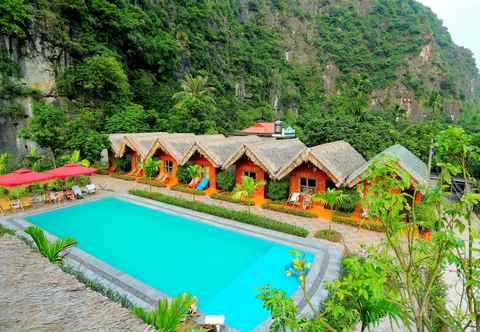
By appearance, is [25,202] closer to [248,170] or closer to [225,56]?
[248,170]

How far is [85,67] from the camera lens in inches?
1313

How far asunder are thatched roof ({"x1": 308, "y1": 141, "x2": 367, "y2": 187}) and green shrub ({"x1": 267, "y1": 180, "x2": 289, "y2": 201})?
2.65 meters

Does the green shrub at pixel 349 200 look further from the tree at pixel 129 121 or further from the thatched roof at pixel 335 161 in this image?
the tree at pixel 129 121

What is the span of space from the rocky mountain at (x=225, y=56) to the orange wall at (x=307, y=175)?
25.1 meters

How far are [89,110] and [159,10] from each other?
2432cm

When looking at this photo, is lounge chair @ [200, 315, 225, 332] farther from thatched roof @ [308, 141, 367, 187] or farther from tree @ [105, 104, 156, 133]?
tree @ [105, 104, 156, 133]

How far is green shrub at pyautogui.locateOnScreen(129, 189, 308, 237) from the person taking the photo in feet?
44.8

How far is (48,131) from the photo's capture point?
73.6 ft

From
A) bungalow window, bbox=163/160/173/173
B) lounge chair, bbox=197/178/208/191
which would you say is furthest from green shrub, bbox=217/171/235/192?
bungalow window, bbox=163/160/173/173

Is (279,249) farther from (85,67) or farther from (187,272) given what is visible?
(85,67)

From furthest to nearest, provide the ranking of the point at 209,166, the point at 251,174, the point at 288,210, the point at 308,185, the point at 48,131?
the point at 48,131 < the point at 209,166 < the point at 251,174 < the point at 308,185 < the point at 288,210

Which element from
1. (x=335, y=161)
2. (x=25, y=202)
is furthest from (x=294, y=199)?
(x=25, y=202)

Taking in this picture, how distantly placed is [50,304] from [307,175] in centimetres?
1539

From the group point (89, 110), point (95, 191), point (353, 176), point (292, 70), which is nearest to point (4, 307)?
point (353, 176)
